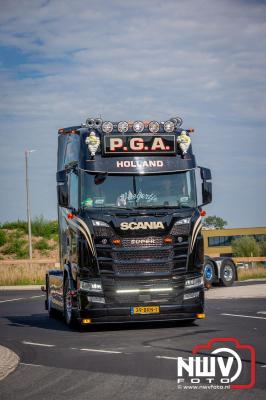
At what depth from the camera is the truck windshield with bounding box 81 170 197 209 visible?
1855 cm

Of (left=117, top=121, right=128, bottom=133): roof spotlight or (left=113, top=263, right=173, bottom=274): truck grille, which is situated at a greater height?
(left=117, top=121, right=128, bottom=133): roof spotlight

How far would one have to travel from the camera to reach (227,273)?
119 ft

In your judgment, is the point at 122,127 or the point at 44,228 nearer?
the point at 122,127

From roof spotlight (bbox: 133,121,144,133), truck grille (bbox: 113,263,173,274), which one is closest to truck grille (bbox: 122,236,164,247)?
truck grille (bbox: 113,263,173,274)

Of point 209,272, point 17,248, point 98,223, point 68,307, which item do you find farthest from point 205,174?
point 17,248

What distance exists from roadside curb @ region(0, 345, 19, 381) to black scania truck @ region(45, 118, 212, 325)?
3133 millimetres

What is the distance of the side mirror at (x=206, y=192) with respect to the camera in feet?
61.7

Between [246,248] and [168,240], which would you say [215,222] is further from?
[168,240]

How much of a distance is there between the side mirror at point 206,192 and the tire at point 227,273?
17.7 m

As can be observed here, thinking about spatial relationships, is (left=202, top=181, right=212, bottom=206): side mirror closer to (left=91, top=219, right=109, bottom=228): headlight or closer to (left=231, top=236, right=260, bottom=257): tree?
(left=91, top=219, right=109, bottom=228): headlight

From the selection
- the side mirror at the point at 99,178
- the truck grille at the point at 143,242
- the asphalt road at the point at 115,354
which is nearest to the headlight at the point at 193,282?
the asphalt road at the point at 115,354

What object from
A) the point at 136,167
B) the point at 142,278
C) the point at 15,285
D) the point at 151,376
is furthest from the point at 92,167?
the point at 15,285

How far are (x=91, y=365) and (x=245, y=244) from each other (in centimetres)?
6342

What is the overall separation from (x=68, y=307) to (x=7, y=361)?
6.19m
